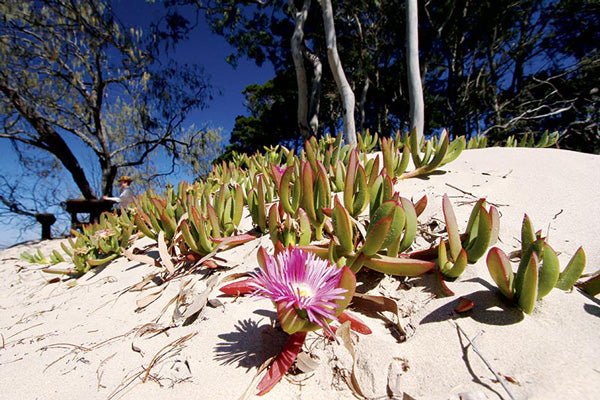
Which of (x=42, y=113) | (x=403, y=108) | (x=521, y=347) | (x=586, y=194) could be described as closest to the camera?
(x=521, y=347)

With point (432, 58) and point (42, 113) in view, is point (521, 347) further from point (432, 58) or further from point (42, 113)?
point (432, 58)

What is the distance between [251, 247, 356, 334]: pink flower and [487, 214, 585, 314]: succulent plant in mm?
373

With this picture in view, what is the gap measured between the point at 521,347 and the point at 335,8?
11.2m

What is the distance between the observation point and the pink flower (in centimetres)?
61

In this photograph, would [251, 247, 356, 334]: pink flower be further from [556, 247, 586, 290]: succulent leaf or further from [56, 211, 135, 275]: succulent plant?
[56, 211, 135, 275]: succulent plant

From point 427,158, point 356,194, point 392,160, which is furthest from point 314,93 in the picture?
point 356,194

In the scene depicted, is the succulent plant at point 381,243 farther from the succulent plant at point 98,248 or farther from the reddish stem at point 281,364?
the succulent plant at point 98,248

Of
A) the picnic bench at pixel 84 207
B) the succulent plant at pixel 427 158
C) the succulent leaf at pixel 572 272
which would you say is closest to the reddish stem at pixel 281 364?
the succulent leaf at pixel 572 272

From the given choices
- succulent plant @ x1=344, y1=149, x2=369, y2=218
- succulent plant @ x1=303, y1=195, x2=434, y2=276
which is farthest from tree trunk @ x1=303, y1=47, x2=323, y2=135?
succulent plant @ x1=303, y1=195, x2=434, y2=276

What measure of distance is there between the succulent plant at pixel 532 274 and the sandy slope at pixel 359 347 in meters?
0.04

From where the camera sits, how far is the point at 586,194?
1314mm

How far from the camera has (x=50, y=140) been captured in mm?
6734

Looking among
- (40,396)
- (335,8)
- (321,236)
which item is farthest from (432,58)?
(40,396)

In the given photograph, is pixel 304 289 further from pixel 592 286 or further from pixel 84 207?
pixel 84 207
